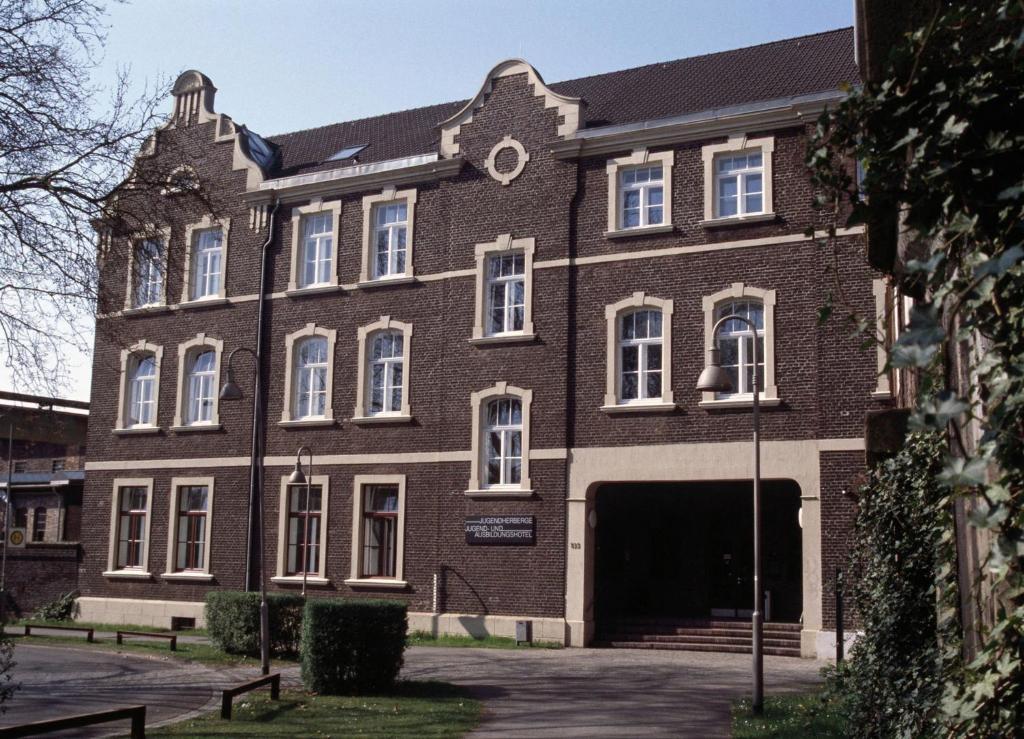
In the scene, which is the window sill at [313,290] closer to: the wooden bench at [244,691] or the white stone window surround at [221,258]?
the white stone window surround at [221,258]

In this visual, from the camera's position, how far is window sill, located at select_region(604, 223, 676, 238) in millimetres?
24891

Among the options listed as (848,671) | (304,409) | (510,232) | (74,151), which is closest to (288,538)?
(304,409)

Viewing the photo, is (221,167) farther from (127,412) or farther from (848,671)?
(848,671)

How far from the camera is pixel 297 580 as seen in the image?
93.2 ft

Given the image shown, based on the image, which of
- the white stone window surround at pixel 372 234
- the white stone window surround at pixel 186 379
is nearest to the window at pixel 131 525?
the white stone window surround at pixel 186 379

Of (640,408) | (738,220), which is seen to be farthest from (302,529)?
(738,220)

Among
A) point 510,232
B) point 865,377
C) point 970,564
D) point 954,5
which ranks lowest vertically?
point 970,564

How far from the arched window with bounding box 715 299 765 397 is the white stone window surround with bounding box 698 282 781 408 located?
0.11 m

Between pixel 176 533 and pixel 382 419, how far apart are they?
7409mm

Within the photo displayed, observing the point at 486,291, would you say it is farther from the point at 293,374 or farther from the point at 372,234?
the point at 293,374

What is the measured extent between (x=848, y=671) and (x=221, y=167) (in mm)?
26473

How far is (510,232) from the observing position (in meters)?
26.7

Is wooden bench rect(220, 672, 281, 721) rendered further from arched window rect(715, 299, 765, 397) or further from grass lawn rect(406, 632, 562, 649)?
arched window rect(715, 299, 765, 397)

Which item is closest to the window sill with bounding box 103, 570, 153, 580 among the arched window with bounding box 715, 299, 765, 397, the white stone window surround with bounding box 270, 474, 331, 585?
the white stone window surround with bounding box 270, 474, 331, 585
